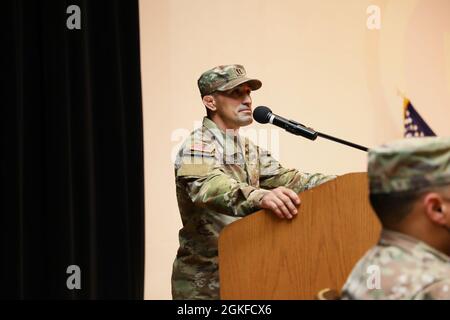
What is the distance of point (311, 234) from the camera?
65.1 inches

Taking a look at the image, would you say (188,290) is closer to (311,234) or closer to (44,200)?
(311,234)

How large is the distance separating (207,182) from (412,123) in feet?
7.33

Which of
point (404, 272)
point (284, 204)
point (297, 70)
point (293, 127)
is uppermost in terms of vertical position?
point (297, 70)

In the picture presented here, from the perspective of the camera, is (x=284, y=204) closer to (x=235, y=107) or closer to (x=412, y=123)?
(x=235, y=107)

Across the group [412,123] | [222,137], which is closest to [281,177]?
[222,137]

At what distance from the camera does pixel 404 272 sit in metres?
1.07

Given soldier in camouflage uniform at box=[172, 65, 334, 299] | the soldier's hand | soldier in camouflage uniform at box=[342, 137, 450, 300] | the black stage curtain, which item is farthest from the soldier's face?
soldier in camouflage uniform at box=[342, 137, 450, 300]

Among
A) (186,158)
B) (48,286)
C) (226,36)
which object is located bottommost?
(48,286)

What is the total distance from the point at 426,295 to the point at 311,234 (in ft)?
1.99

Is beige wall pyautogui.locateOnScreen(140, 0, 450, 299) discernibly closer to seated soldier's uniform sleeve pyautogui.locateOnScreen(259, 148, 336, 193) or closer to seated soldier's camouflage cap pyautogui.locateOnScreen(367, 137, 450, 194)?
seated soldier's uniform sleeve pyautogui.locateOnScreen(259, 148, 336, 193)

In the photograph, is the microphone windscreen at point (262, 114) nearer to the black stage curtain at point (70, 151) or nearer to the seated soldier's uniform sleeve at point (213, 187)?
the seated soldier's uniform sleeve at point (213, 187)

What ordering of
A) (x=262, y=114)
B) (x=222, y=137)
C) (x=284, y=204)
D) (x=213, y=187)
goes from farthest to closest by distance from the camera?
(x=222, y=137) < (x=262, y=114) < (x=213, y=187) < (x=284, y=204)
